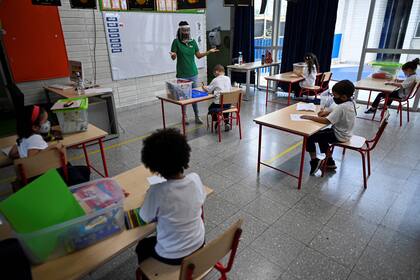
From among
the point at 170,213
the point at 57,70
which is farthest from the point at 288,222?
the point at 57,70

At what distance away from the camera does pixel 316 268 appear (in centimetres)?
188

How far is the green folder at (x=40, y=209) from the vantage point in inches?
40.3

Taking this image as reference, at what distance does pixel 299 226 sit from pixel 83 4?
14.9ft

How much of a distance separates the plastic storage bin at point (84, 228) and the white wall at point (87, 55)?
3.95 meters

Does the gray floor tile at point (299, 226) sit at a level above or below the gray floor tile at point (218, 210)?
below

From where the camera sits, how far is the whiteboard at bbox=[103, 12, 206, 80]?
5.12 meters

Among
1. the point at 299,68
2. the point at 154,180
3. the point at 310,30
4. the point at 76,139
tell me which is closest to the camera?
the point at 154,180

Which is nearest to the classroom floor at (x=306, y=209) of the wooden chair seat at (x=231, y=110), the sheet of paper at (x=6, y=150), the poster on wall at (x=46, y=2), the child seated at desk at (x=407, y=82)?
the wooden chair seat at (x=231, y=110)

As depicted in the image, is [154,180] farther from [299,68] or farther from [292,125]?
[299,68]

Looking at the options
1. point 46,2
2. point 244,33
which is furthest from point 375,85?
point 46,2

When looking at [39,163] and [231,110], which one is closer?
[39,163]

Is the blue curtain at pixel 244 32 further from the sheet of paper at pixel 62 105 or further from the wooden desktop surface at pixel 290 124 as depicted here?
the sheet of paper at pixel 62 105

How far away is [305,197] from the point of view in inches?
106

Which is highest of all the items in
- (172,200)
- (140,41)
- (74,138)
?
(140,41)
